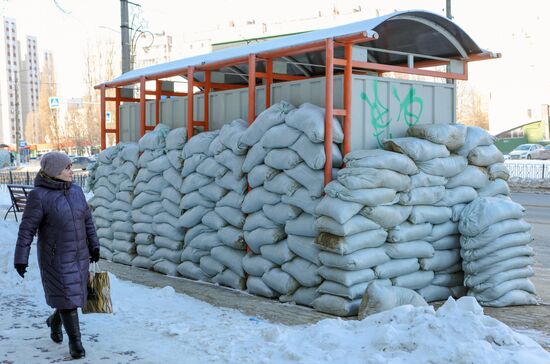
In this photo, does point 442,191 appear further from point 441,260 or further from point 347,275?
point 347,275

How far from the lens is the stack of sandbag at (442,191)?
7047 millimetres

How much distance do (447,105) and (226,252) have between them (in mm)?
3328

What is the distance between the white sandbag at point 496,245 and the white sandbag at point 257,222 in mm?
2129

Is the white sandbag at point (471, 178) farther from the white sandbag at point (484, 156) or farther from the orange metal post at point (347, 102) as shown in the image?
the orange metal post at point (347, 102)

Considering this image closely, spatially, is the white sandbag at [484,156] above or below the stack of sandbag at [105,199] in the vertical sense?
above

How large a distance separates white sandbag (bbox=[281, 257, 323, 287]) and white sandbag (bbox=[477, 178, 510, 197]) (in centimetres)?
225

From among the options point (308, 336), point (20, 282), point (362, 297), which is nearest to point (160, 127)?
point (20, 282)

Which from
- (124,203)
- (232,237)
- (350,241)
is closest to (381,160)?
(350,241)

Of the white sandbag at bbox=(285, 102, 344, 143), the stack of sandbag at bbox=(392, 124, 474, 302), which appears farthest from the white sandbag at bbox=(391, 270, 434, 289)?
the white sandbag at bbox=(285, 102, 344, 143)

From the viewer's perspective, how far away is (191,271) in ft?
28.8

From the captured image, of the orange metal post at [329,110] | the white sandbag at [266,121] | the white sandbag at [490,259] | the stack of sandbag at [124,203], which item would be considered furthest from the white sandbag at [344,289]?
the stack of sandbag at [124,203]

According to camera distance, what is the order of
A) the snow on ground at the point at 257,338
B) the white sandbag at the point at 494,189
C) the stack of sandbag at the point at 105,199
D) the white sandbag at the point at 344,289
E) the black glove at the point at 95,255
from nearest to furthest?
the snow on ground at the point at 257,338 → the black glove at the point at 95,255 → the white sandbag at the point at 344,289 → the white sandbag at the point at 494,189 → the stack of sandbag at the point at 105,199

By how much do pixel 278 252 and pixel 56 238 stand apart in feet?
9.89

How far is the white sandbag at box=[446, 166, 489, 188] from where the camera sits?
7.41 meters
